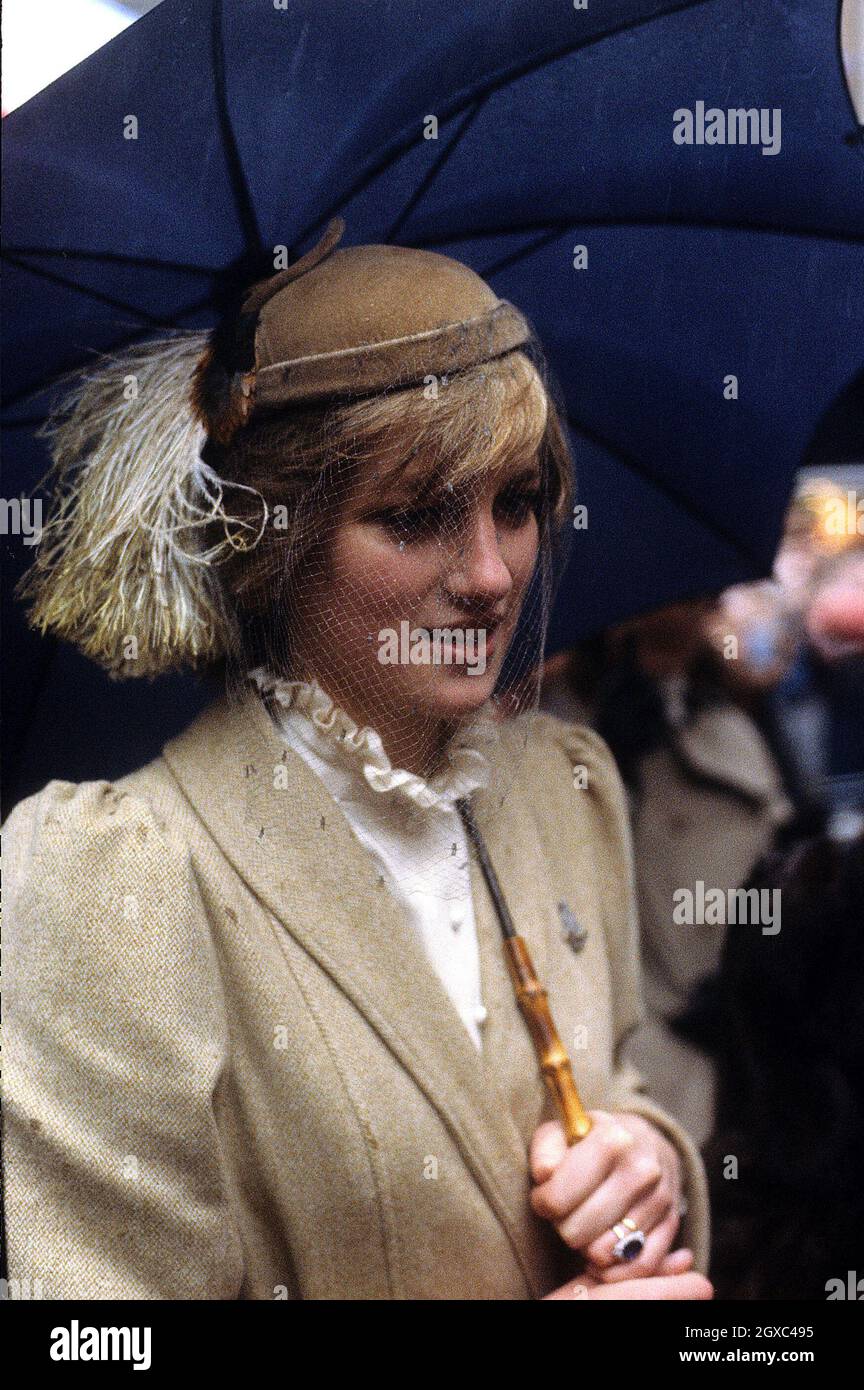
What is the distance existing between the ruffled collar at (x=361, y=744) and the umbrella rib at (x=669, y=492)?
46 centimetres

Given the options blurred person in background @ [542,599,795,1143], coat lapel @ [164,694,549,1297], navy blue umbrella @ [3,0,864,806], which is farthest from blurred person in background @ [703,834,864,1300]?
navy blue umbrella @ [3,0,864,806]

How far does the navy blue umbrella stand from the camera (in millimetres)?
1819

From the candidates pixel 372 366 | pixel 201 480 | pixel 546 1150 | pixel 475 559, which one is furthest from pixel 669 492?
pixel 546 1150

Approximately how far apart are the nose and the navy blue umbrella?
282 mm

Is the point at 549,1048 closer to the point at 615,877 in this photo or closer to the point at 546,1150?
the point at 546,1150

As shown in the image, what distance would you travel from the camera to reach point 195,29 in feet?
5.98

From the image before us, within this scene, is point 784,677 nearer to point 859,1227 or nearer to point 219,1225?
point 859,1227

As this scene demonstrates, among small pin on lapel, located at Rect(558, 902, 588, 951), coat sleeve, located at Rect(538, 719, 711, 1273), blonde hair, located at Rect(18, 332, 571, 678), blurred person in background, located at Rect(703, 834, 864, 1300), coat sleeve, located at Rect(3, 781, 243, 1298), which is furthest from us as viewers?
blurred person in background, located at Rect(703, 834, 864, 1300)

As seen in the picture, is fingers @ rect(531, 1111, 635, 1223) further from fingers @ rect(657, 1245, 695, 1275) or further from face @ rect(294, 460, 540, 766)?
face @ rect(294, 460, 540, 766)

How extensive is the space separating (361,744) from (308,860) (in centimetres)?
17

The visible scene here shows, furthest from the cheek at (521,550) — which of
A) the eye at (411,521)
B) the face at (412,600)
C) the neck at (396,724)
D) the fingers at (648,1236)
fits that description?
the fingers at (648,1236)

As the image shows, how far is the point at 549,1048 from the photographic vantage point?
1.81 meters
